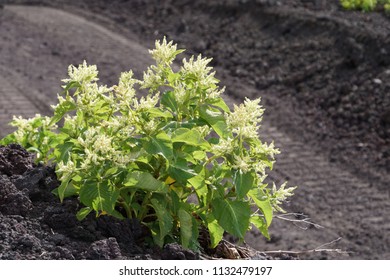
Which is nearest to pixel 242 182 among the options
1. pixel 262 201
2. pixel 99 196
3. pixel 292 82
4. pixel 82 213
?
pixel 262 201

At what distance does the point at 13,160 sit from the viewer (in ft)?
14.3

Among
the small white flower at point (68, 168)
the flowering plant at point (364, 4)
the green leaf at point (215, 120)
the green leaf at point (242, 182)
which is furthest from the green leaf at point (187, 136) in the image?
the flowering plant at point (364, 4)

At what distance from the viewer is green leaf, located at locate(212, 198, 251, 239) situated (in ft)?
11.6

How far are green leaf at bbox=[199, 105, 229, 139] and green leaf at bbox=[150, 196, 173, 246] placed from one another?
0.40 meters

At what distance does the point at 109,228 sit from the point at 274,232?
2.86 meters

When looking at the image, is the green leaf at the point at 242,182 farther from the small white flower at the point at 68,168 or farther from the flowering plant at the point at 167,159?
the small white flower at the point at 68,168

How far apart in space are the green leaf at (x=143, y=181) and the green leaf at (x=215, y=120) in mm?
352

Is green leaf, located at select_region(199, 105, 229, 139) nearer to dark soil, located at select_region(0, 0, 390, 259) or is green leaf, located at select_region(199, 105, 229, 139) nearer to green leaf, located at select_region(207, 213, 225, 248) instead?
green leaf, located at select_region(207, 213, 225, 248)

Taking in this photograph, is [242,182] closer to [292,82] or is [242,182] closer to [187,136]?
[187,136]

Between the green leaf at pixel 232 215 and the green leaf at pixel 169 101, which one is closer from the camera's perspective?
the green leaf at pixel 232 215

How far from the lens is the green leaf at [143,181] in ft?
11.6

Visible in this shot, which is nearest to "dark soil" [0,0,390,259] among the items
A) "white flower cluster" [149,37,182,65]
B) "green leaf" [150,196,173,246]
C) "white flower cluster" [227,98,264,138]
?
"green leaf" [150,196,173,246]

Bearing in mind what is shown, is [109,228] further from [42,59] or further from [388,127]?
[42,59]
